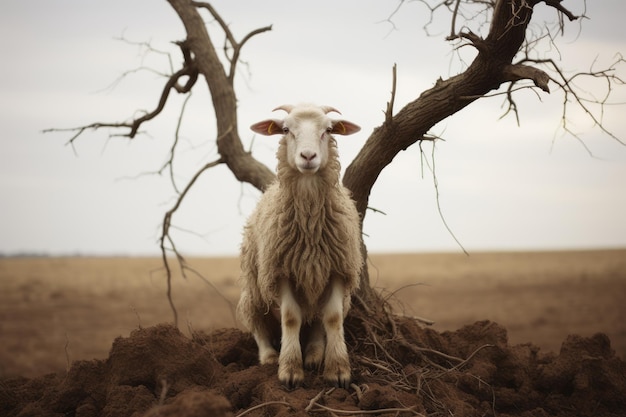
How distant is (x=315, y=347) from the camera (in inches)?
235

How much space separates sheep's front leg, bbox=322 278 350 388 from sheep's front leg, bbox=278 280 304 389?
0.82 ft

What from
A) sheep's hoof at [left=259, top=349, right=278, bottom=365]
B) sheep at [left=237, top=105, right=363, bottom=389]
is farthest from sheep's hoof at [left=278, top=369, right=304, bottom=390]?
sheep's hoof at [left=259, top=349, right=278, bottom=365]

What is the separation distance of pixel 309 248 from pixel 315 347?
3.53 ft

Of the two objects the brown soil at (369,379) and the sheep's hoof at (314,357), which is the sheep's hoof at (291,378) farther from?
the sheep's hoof at (314,357)

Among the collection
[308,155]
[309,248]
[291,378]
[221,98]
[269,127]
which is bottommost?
[291,378]

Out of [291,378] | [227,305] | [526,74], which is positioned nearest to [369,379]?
[291,378]

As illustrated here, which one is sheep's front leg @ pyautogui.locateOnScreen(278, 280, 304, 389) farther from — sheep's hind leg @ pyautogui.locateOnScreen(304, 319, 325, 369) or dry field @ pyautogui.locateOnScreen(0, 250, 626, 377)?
dry field @ pyautogui.locateOnScreen(0, 250, 626, 377)

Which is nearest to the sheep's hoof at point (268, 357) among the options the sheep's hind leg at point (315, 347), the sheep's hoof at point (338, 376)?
the sheep's hind leg at point (315, 347)

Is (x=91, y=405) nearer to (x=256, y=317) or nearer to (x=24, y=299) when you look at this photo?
(x=256, y=317)

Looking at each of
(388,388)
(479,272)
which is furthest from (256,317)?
(479,272)

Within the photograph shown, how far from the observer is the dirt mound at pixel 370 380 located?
5.22 metres

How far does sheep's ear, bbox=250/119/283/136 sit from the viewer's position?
18.3 feet

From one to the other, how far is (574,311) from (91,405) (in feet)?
59.9

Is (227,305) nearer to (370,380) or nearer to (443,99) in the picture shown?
(370,380)
